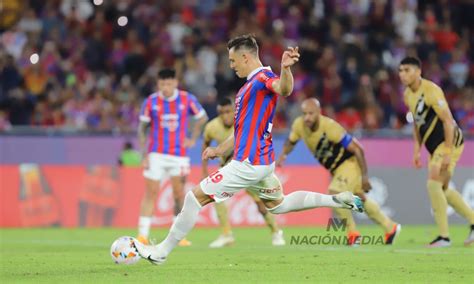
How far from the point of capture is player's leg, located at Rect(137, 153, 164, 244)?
1552cm

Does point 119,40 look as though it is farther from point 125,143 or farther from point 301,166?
point 301,166

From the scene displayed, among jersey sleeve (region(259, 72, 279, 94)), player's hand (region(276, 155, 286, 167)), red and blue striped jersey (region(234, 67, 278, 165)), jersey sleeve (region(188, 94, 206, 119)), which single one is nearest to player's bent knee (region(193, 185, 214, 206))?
red and blue striped jersey (region(234, 67, 278, 165))

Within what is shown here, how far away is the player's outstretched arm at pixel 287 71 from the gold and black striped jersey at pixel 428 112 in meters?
4.66

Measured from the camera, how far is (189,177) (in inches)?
835

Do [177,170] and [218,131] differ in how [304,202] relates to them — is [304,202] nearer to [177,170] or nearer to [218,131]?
[218,131]

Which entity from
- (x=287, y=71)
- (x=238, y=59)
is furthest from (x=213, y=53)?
(x=287, y=71)

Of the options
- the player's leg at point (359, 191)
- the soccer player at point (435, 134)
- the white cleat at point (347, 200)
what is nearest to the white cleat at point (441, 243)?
the soccer player at point (435, 134)

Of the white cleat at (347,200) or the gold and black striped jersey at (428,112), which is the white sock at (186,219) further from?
the gold and black striped jersey at (428,112)

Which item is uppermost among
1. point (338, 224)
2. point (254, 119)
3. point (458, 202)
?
point (254, 119)

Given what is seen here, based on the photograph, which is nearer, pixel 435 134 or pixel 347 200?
pixel 347 200

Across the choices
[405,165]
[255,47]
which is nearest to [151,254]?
[255,47]

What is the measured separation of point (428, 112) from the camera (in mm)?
14414

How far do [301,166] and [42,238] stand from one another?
21.2 ft

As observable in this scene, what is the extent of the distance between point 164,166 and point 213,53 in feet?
31.7
